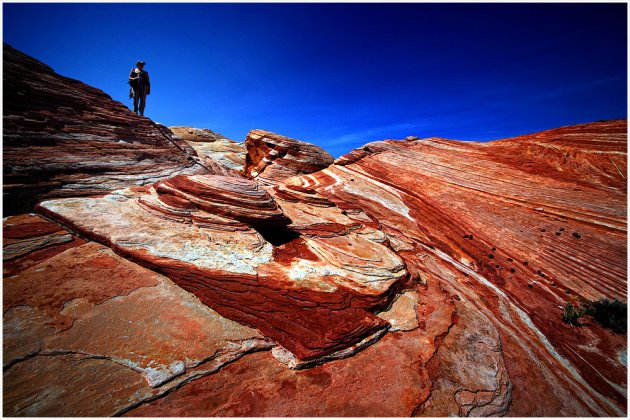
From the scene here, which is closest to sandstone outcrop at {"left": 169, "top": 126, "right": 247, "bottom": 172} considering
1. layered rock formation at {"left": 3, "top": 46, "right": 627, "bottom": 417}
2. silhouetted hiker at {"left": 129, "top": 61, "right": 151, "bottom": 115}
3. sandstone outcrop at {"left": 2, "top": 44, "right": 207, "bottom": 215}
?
silhouetted hiker at {"left": 129, "top": 61, "right": 151, "bottom": 115}

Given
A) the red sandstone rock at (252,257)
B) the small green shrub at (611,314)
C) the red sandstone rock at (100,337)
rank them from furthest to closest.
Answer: the small green shrub at (611,314), the red sandstone rock at (252,257), the red sandstone rock at (100,337)

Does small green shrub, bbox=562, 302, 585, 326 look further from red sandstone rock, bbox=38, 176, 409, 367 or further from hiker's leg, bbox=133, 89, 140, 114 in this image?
hiker's leg, bbox=133, 89, 140, 114

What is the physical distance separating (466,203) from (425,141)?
10445 millimetres

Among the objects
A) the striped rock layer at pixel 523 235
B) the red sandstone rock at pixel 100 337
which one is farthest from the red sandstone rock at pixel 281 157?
the red sandstone rock at pixel 100 337

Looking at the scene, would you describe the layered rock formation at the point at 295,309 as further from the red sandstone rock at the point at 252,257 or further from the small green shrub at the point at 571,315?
the small green shrub at the point at 571,315

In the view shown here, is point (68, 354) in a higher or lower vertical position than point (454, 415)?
higher

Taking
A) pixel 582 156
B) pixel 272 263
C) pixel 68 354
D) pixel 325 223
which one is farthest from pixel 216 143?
pixel 582 156

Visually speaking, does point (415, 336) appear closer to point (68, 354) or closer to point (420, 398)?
point (420, 398)

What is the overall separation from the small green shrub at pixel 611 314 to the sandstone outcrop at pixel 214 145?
29080 mm

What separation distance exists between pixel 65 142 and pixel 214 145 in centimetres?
2711

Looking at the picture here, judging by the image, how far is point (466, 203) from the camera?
55.4 ft

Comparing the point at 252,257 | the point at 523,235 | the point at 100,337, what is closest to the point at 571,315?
the point at 523,235

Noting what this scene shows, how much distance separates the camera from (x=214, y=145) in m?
36.5

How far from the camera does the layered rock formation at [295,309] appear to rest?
4.61 m
